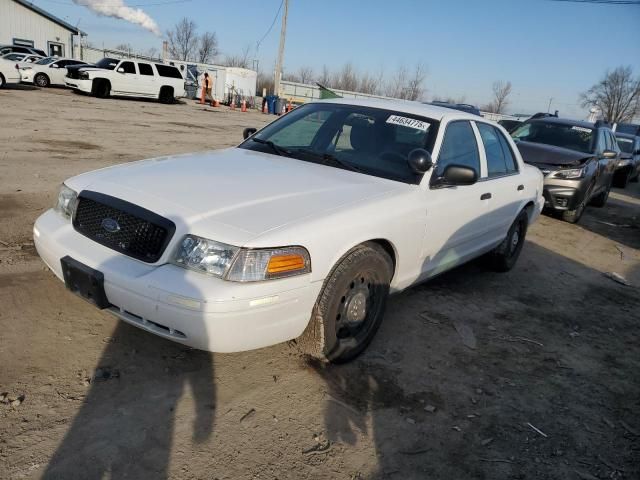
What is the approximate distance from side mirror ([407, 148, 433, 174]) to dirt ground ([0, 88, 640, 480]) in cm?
125

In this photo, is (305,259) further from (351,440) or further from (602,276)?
(602,276)

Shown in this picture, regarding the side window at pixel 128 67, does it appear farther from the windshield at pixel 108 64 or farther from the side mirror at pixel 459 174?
the side mirror at pixel 459 174

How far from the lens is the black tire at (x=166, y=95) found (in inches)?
997

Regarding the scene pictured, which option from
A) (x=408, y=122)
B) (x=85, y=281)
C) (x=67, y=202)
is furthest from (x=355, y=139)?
(x=85, y=281)

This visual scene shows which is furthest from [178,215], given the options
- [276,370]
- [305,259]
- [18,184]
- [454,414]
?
[18,184]

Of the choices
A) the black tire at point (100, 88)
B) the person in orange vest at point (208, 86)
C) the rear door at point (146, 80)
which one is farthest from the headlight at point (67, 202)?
the person in orange vest at point (208, 86)

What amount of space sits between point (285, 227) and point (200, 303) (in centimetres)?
58

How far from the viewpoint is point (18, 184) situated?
21.2ft

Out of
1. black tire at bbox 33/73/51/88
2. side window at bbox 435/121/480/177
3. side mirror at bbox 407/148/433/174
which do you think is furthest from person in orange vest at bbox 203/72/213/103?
side mirror at bbox 407/148/433/174

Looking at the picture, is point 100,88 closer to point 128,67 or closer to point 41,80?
point 128,67

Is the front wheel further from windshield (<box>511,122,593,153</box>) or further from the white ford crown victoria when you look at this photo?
the white ford crown victoria

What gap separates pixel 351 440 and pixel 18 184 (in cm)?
590

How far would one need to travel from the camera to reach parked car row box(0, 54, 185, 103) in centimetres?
2285

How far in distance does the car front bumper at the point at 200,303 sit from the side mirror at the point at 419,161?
1.23 m
